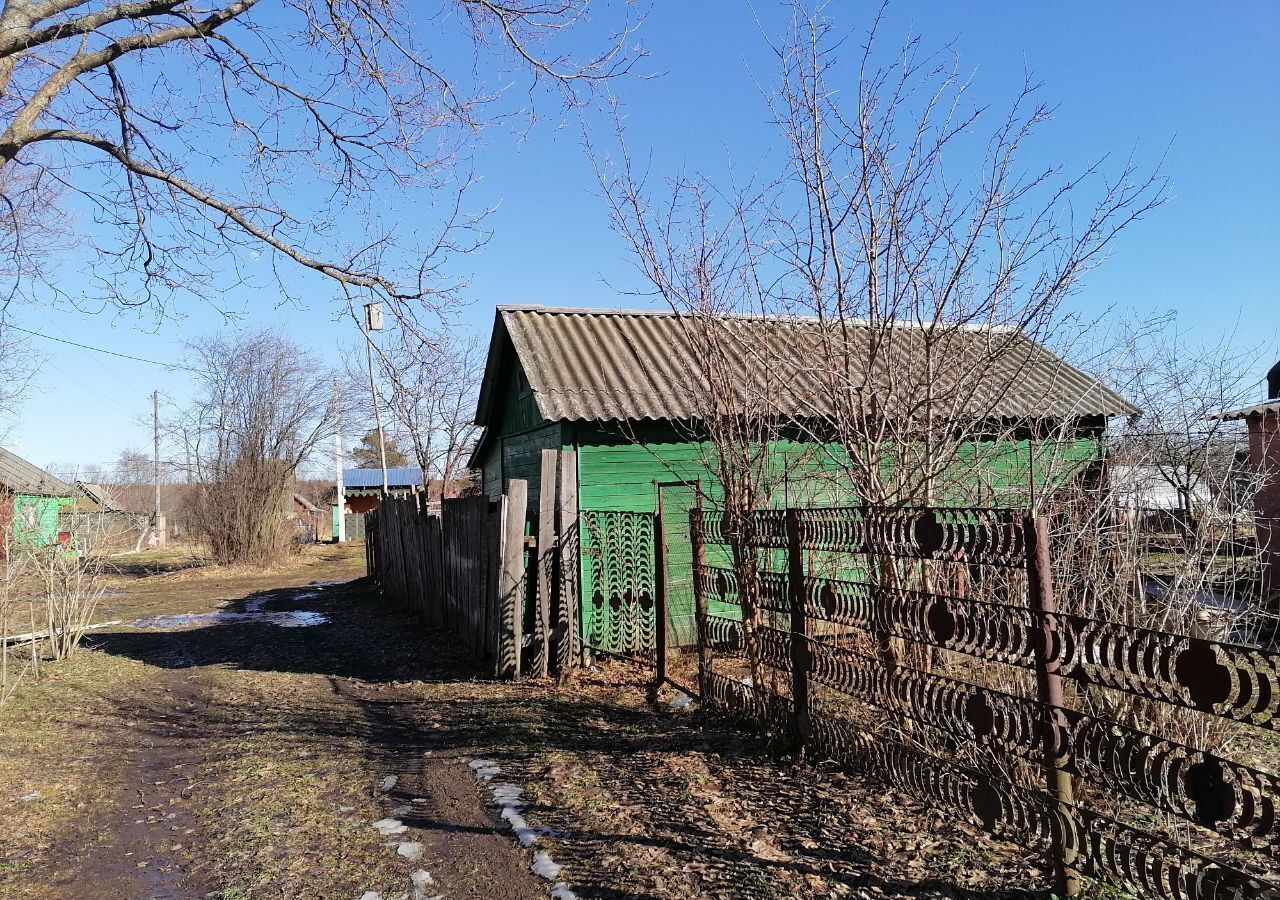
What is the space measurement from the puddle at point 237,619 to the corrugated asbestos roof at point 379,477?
38.1 metres

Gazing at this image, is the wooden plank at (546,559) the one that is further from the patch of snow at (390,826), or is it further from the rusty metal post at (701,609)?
the patch of snow at (390,826)

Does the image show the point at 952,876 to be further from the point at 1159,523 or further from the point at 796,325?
the point at 796,325

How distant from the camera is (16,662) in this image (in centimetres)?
949

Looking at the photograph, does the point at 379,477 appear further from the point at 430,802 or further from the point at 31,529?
the point at 430,802

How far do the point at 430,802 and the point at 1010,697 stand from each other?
3246mm

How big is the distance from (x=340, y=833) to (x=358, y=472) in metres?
57.6

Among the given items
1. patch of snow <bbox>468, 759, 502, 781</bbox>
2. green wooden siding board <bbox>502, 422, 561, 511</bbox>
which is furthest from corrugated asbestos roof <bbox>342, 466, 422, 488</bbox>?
patch of snow <bbox>468, 759, 502, 781</bbox>

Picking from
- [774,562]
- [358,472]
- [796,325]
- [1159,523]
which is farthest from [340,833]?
[358,472]

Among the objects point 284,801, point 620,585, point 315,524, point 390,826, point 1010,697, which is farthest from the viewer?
point 315,524

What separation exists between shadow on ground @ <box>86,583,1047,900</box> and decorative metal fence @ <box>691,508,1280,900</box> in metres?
0.24

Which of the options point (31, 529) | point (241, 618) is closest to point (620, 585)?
point (31, 529)

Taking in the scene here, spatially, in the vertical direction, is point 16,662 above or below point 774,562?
below

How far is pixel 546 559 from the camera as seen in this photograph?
7.96m

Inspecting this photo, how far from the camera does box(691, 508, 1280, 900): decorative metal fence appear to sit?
2703mm
